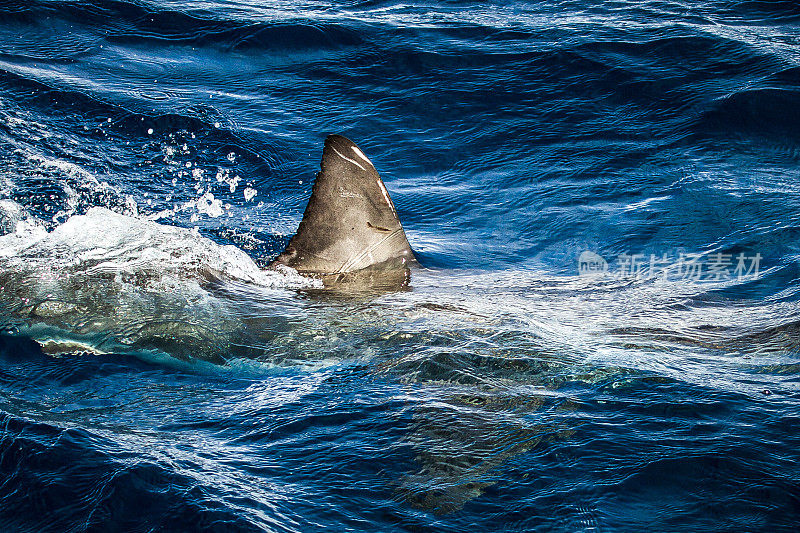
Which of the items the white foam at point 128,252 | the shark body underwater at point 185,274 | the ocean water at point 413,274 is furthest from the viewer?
the white foam at point 128,252

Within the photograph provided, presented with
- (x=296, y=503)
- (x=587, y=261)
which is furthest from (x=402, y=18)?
(x=296, y=503)

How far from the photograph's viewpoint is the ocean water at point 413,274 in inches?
125

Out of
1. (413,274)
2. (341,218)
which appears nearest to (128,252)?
(341,218)

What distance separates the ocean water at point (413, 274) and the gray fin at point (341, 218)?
320 mm

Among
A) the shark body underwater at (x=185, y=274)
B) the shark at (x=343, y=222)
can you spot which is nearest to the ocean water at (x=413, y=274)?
the shark body underwater at (x=185, y=274)

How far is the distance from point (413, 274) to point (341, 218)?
0.61 metres

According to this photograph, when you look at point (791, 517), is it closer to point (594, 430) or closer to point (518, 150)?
point (594, 430)

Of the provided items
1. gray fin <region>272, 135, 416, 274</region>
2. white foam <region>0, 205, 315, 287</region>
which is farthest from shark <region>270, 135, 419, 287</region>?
white foam <region>0, 205, 315, 287</region>

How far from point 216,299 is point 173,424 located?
1.22 metres

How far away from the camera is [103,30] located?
962 centimetres

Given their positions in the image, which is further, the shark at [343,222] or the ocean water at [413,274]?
the shark at [343,222]

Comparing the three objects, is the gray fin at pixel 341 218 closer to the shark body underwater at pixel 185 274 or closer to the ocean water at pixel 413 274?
the shark body underwater at pixel 185 274

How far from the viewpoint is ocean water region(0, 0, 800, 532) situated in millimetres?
3174

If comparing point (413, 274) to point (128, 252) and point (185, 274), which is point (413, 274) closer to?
point (185, 274)
